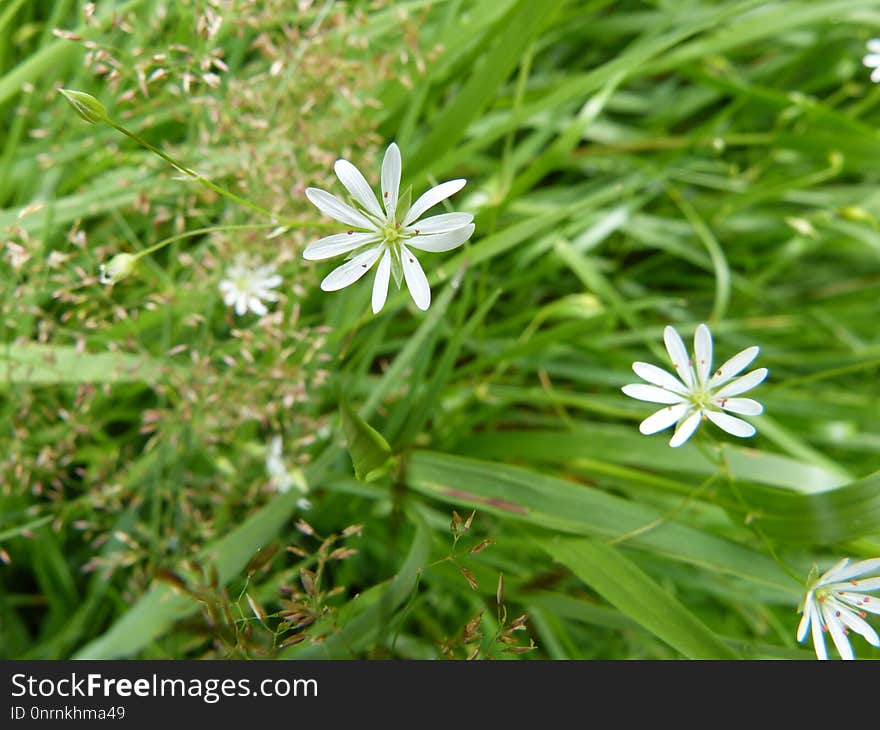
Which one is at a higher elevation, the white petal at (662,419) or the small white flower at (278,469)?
the small white flower at (278,469)

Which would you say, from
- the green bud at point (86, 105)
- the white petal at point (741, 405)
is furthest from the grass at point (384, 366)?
the green bud at point (86, 105)

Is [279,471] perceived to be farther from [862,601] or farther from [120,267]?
[862,601]

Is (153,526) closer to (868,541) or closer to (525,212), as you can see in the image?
(525,212)

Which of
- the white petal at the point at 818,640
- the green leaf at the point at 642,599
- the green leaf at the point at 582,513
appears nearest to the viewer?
the white petal at the point at 818,640

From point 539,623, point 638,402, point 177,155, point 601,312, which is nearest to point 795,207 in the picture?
point 638,402

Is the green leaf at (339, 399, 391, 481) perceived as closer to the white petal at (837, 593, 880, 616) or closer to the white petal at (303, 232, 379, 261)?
the white petal at (303, 232, 379, 261)

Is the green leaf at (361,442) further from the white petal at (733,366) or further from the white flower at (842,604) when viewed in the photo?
the white flower at (842,604)
